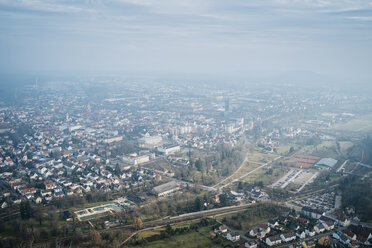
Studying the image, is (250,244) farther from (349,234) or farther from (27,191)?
(27,191)

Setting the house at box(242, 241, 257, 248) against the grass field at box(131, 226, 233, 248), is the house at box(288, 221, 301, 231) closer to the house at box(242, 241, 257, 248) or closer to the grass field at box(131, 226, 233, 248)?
the house at box(242, 241, 257, 248)

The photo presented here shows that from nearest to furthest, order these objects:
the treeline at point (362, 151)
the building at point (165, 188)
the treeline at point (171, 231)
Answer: the treeline at point (171, 231) → the building at point (165, 188) → the treeline at point (362, 151)

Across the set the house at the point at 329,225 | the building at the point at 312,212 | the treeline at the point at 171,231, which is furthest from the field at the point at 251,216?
the house at the point at 329,225

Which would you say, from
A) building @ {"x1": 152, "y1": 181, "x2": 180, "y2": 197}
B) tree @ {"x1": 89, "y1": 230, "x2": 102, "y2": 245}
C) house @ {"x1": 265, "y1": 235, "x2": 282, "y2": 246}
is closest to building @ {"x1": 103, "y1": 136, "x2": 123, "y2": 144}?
building @ {"x1": 152, "y1": 181, "x2": 180, "y2": 197}

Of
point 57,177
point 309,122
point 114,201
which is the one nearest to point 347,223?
point 114,201

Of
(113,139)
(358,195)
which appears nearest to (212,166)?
(358,195)

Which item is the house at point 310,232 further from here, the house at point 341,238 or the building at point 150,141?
the building at point 150,141

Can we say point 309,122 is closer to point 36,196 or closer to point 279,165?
point 279,165
